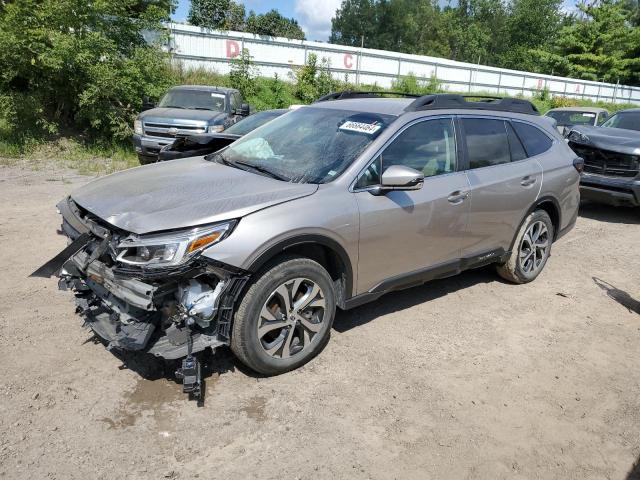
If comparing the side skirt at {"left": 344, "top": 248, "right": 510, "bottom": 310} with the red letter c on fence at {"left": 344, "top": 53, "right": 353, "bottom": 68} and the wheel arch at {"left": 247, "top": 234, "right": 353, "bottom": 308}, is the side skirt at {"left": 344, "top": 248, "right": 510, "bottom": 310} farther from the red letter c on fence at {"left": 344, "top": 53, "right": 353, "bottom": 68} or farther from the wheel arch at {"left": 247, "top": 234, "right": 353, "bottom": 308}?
the red letter c on fence at {"left": 344, "top": 53, "right": 353, "bottom": 68}

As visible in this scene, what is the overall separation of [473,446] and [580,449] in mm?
626

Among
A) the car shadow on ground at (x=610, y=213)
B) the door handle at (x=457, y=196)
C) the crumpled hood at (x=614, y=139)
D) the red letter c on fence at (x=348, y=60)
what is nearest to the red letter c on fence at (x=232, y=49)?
the red letter c on fence at (x=348, y=60)

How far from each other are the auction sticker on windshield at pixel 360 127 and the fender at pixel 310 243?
3.30ft

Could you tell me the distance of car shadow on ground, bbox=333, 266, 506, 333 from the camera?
4402 mm

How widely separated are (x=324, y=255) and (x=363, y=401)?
3.31 ft

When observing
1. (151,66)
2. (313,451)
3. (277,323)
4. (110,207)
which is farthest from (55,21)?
(313,451)

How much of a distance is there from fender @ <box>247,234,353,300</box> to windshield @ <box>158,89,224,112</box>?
8.92 metres

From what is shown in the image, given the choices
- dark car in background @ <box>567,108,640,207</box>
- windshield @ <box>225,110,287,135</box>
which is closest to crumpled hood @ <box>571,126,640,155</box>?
dark car in background @ <box>567,108,640,207</box>

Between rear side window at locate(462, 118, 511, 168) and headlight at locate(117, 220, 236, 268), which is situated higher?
rear side window at locate(462, 118, 511, 168)

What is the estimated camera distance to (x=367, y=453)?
112 inches

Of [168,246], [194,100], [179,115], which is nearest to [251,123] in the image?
[179,115]

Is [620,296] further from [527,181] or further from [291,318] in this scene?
[291,318]

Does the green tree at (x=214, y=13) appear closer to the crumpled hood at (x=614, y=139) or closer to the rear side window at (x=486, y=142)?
the crumpled hood at (x=614, y=139)

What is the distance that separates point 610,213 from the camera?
29.7ft
